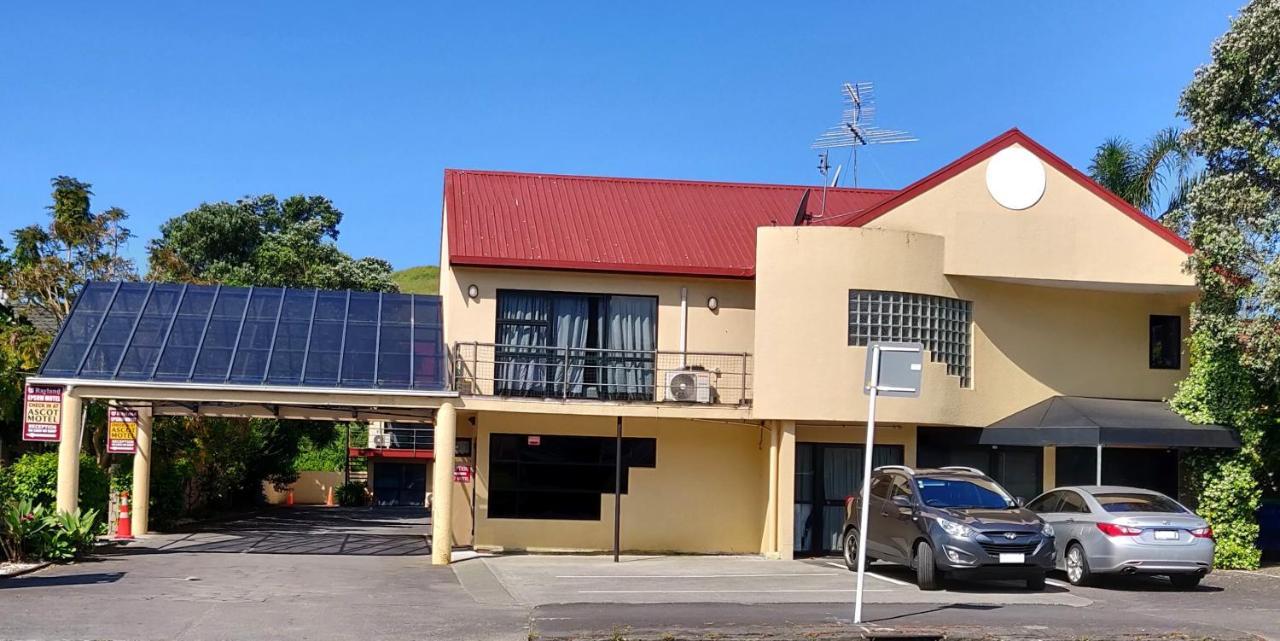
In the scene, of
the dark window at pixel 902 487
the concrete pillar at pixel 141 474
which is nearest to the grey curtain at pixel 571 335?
the dark window at pixel 902 487

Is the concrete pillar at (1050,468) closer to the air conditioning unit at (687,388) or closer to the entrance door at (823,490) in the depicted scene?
the entrance door at (823,490)

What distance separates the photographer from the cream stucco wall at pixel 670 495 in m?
22.9

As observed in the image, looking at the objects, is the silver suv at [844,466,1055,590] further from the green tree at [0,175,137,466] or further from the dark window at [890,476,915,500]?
the green tree at [0,175,137,466]

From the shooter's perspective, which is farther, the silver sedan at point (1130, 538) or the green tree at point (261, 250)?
the green tree at point (261, 250)

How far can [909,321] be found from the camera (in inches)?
859

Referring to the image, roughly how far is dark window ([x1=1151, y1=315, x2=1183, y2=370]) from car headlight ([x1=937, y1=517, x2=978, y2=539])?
386 inches

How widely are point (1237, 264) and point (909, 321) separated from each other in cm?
519

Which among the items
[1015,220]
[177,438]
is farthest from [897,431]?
[177,438]

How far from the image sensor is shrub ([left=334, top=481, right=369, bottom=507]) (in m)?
49.3

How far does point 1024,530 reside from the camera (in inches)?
637

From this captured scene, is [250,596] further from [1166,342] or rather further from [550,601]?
[1166,342]

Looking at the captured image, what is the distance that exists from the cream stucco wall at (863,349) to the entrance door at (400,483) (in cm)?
3256

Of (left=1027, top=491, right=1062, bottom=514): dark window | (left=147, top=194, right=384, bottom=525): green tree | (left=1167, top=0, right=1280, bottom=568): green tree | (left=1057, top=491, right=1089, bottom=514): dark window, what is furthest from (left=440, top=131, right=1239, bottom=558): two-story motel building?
(left=147, top=194, right=384, bottom=525): green tree

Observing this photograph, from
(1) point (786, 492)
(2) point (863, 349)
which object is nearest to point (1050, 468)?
(2) point (863, 349)
